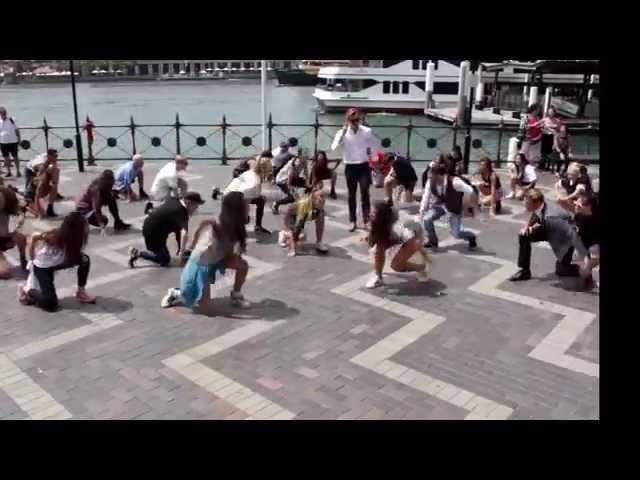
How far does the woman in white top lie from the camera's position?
10740mm

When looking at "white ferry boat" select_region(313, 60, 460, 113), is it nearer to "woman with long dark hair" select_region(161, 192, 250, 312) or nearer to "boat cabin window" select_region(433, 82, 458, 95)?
"boat cabin window" select_region(433, 82, 458, 95)

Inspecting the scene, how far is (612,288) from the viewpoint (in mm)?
1971

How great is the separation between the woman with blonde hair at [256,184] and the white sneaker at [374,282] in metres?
2.26

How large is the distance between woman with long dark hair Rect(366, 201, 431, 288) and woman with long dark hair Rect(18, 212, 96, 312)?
299 cm

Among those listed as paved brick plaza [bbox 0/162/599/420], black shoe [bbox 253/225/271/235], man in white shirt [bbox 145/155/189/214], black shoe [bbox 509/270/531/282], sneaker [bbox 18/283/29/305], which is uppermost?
man in white shirt [bbox 145/155/189/214]

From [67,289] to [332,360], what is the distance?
324cm

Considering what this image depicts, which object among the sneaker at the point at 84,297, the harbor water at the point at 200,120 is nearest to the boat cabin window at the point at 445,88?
the harbor water at the point at 200,120

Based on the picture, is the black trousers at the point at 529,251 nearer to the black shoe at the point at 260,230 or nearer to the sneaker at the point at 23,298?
the black shoe at the point at 260,230

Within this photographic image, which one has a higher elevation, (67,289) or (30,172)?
(30,172)

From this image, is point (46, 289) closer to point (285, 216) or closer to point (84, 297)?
point (84, 297)

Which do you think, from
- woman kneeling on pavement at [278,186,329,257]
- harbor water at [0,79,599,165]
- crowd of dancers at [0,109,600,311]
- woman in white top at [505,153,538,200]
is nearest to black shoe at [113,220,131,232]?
crowd of dancers at [0,109,600,311]
